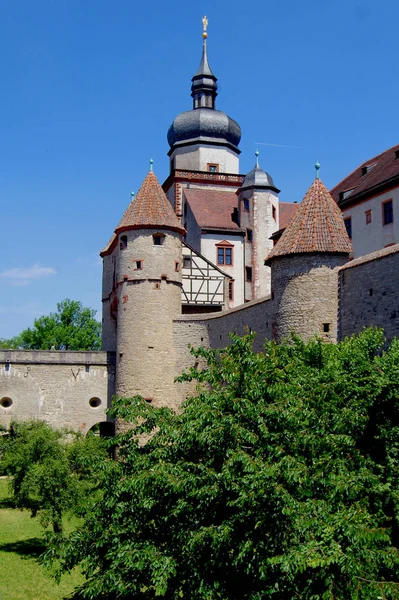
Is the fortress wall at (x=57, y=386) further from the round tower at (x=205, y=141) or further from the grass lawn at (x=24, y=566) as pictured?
the round tower at (x=205, y=141)

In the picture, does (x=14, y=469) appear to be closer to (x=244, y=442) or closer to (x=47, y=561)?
(x=47, y=561)

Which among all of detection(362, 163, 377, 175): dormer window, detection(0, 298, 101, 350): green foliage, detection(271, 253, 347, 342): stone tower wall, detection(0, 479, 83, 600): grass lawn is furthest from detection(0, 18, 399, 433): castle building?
Result: detection(0, 298, 101, 350): green foliage

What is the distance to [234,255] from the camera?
43.7 m

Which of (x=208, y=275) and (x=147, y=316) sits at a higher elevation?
(x=208, y=275)

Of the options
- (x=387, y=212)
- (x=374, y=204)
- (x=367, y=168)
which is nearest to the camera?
(x=387, y=212)

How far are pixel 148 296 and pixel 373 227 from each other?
10.3 meters

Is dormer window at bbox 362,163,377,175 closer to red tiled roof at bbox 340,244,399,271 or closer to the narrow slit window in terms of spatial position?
the narrow slit window

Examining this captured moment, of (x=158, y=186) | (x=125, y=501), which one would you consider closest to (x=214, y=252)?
(x=158, y=186)

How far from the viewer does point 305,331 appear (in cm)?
2370

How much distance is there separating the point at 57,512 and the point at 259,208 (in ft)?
83.0

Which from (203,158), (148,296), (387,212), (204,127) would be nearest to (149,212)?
(148,296)

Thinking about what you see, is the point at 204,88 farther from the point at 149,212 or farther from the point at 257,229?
the point at 149,212

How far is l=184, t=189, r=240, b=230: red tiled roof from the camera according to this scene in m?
43.8

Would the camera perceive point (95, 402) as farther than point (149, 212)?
Yes
